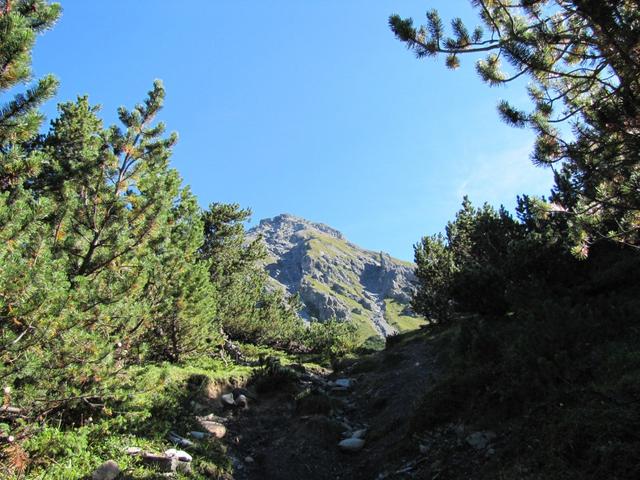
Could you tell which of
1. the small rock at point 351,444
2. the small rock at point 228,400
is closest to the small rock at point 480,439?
the small rock at point 351,444

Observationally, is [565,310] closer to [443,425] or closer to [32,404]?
[443,425]

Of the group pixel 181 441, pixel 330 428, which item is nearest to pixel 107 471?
pixel 181 441

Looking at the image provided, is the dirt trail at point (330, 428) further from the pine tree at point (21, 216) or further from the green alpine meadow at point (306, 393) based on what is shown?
the pine tree at point (21, 216)

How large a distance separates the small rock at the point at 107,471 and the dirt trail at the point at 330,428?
2.50 meters

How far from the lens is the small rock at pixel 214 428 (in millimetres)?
9295

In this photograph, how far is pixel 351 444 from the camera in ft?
28.1

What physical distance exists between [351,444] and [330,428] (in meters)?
0.96

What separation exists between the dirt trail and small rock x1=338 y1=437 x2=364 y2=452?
0.09m

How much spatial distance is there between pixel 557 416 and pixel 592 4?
4.99 meters

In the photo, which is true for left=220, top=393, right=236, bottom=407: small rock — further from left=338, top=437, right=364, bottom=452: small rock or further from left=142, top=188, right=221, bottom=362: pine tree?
left=338, top=437, right=364, bottom=452: small rock

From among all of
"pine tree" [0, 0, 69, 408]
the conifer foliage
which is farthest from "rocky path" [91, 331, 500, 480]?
"pine tree" [0, 0, 69, 408]

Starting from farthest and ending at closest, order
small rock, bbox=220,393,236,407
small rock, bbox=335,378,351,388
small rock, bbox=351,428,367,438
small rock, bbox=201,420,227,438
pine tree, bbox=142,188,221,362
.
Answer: small rock, bbox=335,378,351,388 → small rock, bbox=220,393,236,407 → pine tree, bbox=142,188,221,362 → small rock, bbox=201,420,227,438 → small rock, bbox=351,428,367,438

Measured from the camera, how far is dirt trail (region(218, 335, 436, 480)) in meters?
7.51

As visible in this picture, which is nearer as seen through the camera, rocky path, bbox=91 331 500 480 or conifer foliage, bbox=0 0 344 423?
conifer foliage, bbox=0 0 344 423
